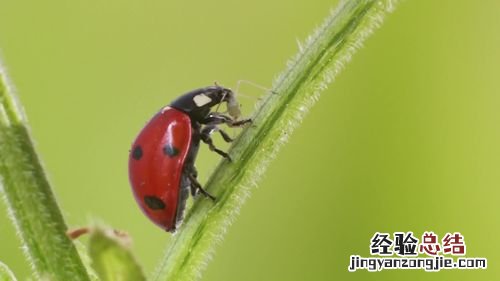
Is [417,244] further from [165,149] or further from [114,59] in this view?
[114,59]

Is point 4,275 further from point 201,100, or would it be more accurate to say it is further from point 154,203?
point 201,100

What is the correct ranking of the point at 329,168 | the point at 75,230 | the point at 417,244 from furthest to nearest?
the point at 329,168 < the point at 417,244 < the point at 75,230

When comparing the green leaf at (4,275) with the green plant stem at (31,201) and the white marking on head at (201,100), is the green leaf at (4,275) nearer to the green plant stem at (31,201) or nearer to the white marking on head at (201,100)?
the green plant stem at (31,201)

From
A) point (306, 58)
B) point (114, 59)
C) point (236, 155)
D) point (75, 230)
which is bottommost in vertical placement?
point (75, 230)

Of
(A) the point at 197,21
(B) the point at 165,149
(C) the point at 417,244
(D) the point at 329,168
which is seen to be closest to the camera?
(B) the point at 165,149

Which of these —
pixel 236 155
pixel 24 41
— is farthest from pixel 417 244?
pixel 24 41

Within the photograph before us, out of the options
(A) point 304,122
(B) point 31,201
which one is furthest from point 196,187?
(A) point 304,122

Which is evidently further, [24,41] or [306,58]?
[24,41]
